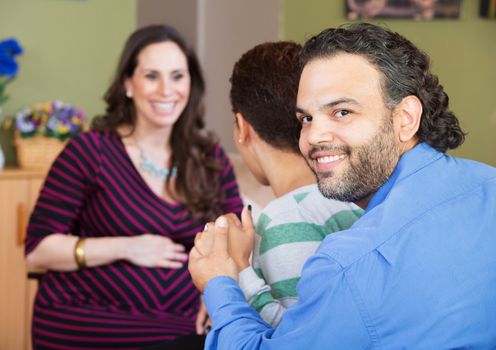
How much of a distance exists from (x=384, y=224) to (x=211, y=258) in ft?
1.52

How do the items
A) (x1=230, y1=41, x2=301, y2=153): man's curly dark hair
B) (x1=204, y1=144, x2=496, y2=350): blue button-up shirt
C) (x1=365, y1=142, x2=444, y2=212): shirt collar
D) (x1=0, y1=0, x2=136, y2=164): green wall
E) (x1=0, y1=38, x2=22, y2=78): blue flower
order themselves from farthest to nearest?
(x1=0, y1=0, x2=136, y2=164): green wall < (x1=0, y1=38, x2=22, y2=78): blue flower < (x1=230, y1=41, x2=301, y2=153): man's curly dark hair < (x1=365, y1=142, x2=444, y2=212): shirt collar < (x1=204, y1=144, x2=496, y2=350): blue button-up shirt

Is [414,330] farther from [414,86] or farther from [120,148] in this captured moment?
[120,148]

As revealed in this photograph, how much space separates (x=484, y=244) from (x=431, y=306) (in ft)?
0.46

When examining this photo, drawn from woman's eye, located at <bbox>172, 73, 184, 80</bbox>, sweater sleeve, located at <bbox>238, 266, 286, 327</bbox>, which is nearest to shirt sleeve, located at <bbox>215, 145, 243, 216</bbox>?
woman's eye, located at <bbox>172, 73, 184, 80</bbox>

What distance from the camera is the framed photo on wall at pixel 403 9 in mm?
5430

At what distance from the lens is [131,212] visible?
2666 mm

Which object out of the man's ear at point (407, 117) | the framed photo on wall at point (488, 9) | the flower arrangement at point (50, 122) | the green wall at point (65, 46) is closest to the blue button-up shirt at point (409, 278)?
the man's ear at point (407, 117)

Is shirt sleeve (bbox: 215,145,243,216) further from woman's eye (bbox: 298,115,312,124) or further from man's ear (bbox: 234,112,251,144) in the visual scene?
woman's eye (bbox: 298,115,312,124)

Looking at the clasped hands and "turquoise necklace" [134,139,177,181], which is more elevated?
the clasped hands

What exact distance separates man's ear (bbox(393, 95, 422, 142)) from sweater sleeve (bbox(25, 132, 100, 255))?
1.56 meters

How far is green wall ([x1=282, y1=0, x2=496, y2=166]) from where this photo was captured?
5.34 metres

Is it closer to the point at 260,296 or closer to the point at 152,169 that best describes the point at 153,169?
the point at 152,169

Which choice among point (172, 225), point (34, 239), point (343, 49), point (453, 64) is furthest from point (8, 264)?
point (453, 64)

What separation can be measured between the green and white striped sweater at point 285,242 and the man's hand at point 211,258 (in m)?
0.04
